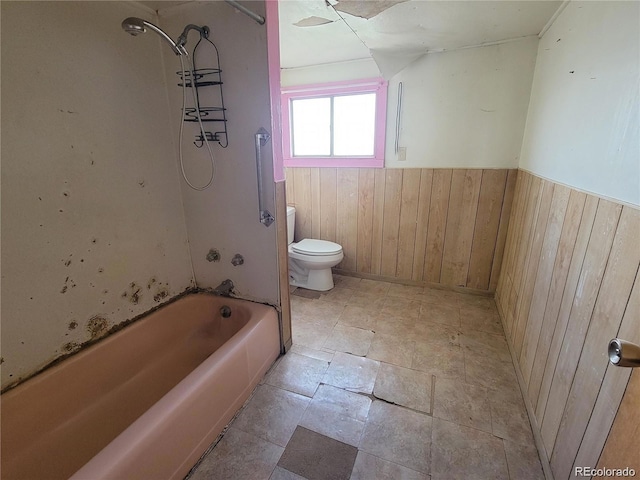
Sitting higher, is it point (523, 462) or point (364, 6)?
point (364, 6)

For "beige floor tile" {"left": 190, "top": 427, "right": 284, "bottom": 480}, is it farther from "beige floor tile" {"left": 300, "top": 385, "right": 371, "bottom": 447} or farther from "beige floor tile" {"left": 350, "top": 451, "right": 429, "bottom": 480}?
"beige floor tile" {"left": 350, "top": 451, "right": 429, "bottom": 480}

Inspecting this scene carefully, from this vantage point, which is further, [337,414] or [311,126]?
[311,126]

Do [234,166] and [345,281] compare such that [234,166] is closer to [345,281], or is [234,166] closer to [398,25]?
[398,25]

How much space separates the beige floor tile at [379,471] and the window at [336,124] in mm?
2119

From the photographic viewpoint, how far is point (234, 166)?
163cm

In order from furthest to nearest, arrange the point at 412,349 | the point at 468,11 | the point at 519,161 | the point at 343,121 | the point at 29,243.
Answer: the point at 343,121 → the point at 519,161 → the point at 412,349 → the point at 468,11 → the point at 29,243

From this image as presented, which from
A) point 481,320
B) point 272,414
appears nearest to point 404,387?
point 272,414

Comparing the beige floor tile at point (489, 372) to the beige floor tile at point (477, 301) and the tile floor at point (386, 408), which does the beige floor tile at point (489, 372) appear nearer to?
the tile floor at point (386, 408)

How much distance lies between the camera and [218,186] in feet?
5.58

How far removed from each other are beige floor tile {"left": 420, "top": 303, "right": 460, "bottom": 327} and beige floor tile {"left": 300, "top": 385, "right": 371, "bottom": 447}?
0.97m

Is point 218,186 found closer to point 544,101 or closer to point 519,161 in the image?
point 544,101

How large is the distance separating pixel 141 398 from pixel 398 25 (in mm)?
2551

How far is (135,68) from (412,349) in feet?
7.33

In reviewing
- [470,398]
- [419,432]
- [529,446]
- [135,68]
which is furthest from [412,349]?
[135,68]
